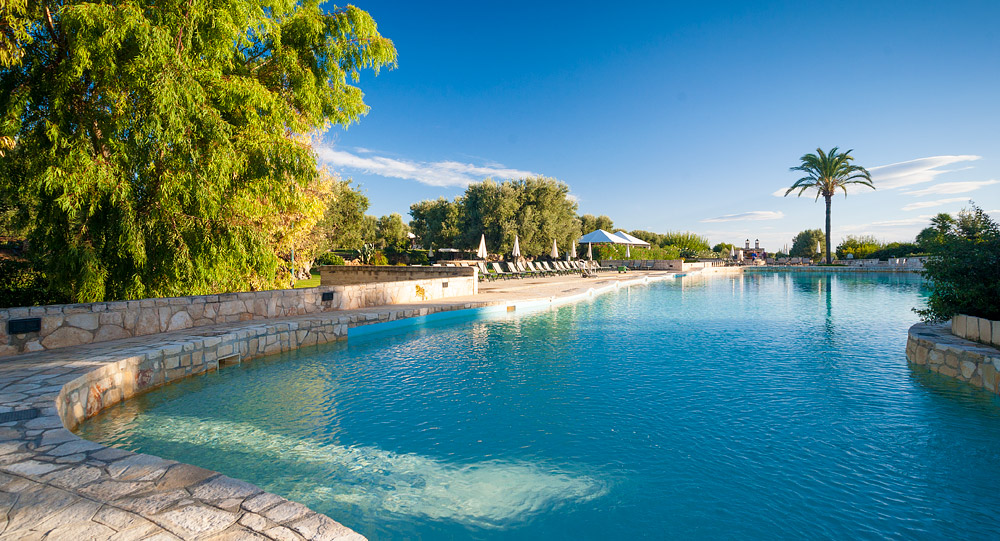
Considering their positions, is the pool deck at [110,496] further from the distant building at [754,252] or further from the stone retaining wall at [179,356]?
the distant building at [754,252]

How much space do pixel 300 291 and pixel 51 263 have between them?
3.44 m

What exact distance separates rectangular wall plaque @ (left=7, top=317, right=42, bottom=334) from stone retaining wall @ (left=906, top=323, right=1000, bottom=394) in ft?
35.3

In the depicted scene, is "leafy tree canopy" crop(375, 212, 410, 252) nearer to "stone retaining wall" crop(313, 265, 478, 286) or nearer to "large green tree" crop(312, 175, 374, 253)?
"large green tree" crop(312, 175, 374, 253)

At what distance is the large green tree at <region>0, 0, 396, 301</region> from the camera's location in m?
5.63

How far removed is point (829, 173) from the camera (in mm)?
31484

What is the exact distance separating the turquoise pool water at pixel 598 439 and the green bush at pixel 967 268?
41.1 inches

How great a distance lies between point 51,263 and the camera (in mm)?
6398

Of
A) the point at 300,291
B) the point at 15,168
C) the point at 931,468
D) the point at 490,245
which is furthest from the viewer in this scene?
the point at 490,245

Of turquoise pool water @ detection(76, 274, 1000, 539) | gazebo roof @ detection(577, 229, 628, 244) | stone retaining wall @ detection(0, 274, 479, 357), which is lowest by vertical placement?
turquoise pool water @ detection(76, 274, 1000, 539)

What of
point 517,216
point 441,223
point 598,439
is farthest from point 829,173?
point 598,439

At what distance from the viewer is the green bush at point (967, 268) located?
5.53 metres

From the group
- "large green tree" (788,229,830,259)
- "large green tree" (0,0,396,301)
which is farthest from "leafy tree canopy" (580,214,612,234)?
"large green tree" (0,0,396,301)

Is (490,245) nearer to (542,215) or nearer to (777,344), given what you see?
(542,215)

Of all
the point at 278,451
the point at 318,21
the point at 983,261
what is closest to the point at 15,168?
the point at 318,21
